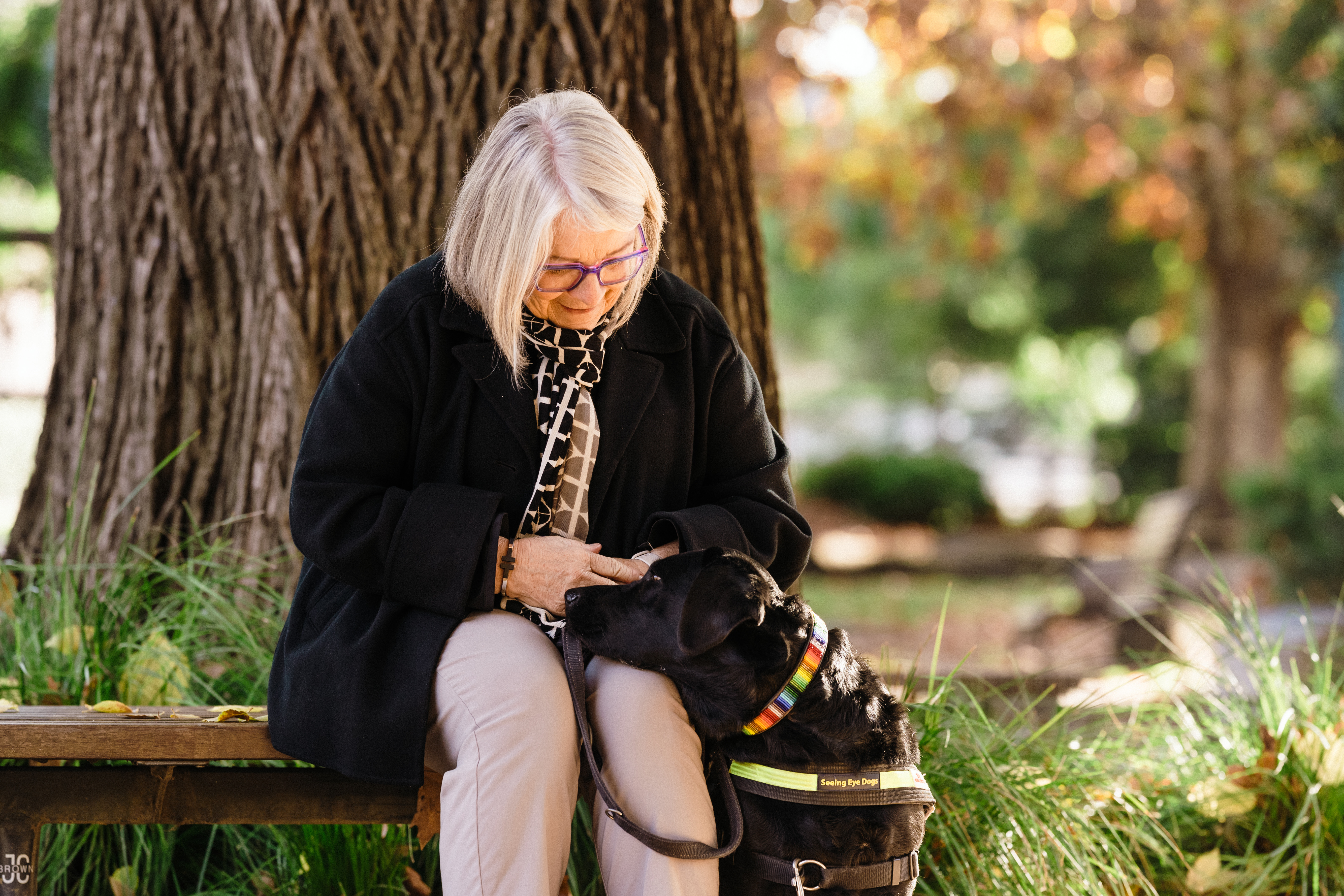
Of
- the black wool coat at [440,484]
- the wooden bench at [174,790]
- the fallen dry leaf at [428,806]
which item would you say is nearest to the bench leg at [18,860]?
the wooden bench at [174,790]

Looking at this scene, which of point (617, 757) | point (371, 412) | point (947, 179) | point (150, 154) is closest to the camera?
point (617, 757)

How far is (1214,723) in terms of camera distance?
312 cm

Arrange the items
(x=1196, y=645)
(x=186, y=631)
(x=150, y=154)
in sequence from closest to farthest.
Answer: (x=186, y=631) → (x=150, y=154) → (x=1196, y=645)

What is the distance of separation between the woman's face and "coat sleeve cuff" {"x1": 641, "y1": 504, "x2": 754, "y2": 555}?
1.40 feet

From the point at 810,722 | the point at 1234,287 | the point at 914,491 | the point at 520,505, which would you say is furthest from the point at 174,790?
the point at 914,491

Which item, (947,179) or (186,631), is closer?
(186,631)

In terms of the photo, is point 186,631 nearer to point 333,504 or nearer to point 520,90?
point 333,504

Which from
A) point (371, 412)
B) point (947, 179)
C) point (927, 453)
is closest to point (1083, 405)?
point (927, 453)

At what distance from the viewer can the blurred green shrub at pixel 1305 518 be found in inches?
299

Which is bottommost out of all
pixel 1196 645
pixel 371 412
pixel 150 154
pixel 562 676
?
pixel 1196 645

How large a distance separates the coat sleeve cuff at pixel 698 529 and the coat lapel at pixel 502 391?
283 mm

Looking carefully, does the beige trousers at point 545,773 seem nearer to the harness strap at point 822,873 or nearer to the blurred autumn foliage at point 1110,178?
the harness strap at point 822,873

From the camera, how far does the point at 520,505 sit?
7.93 ft

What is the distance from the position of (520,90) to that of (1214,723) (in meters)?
2.52
